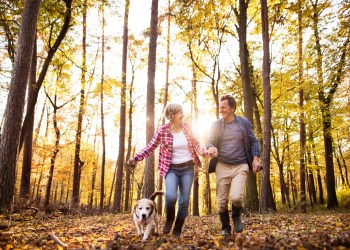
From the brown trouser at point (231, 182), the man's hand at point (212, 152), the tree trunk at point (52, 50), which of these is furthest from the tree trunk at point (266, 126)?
the tree trunk at point (52, 50)

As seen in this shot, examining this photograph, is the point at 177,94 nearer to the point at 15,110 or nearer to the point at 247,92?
the point at 247,92

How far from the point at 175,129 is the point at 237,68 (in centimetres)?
1539

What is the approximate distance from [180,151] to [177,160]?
169 millimetres

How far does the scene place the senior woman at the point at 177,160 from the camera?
475 cm

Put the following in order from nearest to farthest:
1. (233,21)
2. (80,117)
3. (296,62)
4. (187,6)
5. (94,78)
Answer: (94,78) → (187,6) → (233,21) → (296,62) → (80,117)

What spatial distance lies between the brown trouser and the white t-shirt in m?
0.63

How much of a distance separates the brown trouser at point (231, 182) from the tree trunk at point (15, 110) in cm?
529

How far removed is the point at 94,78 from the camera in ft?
39.1

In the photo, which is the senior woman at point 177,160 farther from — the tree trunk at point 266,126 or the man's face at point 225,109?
the tree trunk at point 266,126

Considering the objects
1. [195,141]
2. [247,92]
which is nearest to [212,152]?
[195,141]

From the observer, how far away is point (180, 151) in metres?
4.85

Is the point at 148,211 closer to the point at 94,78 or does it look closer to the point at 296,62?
the point at 94,78

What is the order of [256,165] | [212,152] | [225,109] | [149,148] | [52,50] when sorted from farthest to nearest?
[52,50] → [149,148] → [225,109] → [256,165] → [212,152]

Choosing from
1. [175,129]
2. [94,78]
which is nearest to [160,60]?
[94,78]
